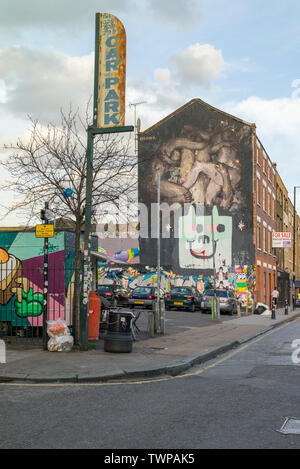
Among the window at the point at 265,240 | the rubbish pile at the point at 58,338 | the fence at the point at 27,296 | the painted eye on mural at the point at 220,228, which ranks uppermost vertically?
the painted eye on mural at the point at 220,228

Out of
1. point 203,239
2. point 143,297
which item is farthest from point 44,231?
point 203,239

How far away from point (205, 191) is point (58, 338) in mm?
29029

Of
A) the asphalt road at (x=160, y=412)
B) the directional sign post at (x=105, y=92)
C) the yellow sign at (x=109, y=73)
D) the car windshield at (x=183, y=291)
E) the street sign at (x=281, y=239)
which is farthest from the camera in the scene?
the street sign at (x=281, y=239)

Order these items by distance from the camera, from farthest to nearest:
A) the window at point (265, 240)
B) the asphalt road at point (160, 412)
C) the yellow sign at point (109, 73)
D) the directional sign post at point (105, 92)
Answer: the window at point (265, 240)
the yellow sign at point (109, 73)
the directional sign post at point (105, 92)
the asphalt road at point (160, 412)

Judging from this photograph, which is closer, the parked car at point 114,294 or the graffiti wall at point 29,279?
the graffiti wall at point 29,279

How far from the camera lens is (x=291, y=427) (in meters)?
5.85

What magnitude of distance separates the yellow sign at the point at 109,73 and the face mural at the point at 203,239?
26916 mm

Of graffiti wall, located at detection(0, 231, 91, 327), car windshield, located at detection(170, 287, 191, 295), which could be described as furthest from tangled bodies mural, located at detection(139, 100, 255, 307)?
graffiti wall, located at detection(0, 231, 91, 327)

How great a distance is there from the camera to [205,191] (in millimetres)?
39812

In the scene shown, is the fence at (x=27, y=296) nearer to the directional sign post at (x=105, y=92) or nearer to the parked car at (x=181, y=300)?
the directional sign post at (x=105, y=92)

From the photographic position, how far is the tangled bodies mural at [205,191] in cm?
3894

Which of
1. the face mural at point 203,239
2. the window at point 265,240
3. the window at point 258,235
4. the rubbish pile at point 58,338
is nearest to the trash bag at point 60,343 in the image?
the rubbish pile at point 58,338

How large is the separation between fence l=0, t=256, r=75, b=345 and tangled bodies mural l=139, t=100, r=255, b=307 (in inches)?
975
